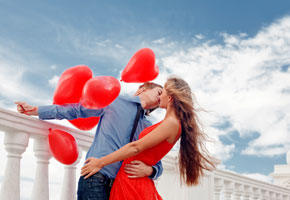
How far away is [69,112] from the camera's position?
247 centimetres

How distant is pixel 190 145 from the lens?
260 cm

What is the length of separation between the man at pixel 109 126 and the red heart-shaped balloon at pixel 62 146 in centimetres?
13

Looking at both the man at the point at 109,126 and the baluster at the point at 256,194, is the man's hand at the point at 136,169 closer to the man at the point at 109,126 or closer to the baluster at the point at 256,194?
the man at the point at 109,126

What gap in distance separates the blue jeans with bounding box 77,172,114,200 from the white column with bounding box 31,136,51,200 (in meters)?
0.50

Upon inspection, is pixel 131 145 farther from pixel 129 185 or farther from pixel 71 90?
pixel 71 90

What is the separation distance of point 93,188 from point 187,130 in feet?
2.48

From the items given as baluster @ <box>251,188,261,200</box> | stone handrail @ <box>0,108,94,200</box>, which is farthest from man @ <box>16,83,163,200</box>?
baluster @ <box>251,188,261,200</box>

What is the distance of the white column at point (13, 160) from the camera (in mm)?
2432

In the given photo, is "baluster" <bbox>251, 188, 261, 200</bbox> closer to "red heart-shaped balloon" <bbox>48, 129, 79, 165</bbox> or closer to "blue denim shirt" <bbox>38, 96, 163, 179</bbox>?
"blue denim shirt" <bbox>38, 96, 163, 179</bbox>

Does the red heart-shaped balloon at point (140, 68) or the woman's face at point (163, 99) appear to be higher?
the red heart-shaped balloon at point (140, 68)

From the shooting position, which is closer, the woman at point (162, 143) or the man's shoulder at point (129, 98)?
the woman at point (162, 143)

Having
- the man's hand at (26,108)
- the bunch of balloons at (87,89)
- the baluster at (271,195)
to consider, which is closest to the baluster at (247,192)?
the baluster at (271,195)

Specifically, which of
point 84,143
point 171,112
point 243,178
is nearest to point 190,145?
point 171,112

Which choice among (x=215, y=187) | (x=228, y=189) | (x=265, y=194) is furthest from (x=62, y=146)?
(x=265, y=194)
